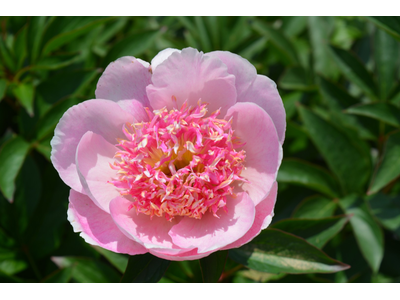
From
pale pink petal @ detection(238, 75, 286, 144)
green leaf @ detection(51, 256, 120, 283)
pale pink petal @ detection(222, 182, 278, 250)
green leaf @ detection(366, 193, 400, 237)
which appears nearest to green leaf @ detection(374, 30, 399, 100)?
green leaf @ detection(366, 193, 400, 237)

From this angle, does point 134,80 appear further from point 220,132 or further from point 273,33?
point 273,33

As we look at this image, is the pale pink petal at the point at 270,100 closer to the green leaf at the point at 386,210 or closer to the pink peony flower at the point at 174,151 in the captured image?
the pink peony flower at the point at 174,151

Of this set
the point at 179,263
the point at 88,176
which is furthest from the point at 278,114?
the point at 179,263

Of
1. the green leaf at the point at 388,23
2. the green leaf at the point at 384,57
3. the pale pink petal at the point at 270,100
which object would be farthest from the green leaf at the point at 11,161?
the green leaf at the point at 384,57

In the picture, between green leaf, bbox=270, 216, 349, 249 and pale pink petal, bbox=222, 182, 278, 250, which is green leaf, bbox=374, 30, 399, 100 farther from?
pale pink petal, bbox=222, 182, 278, 250

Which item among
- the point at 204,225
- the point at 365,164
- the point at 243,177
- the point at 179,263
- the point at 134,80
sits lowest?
the point at 179,263

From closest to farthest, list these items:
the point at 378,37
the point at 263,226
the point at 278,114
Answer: the point at 263,226, the point at 278,114, the point at 378,37

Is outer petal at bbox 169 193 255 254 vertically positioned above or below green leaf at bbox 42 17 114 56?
below
